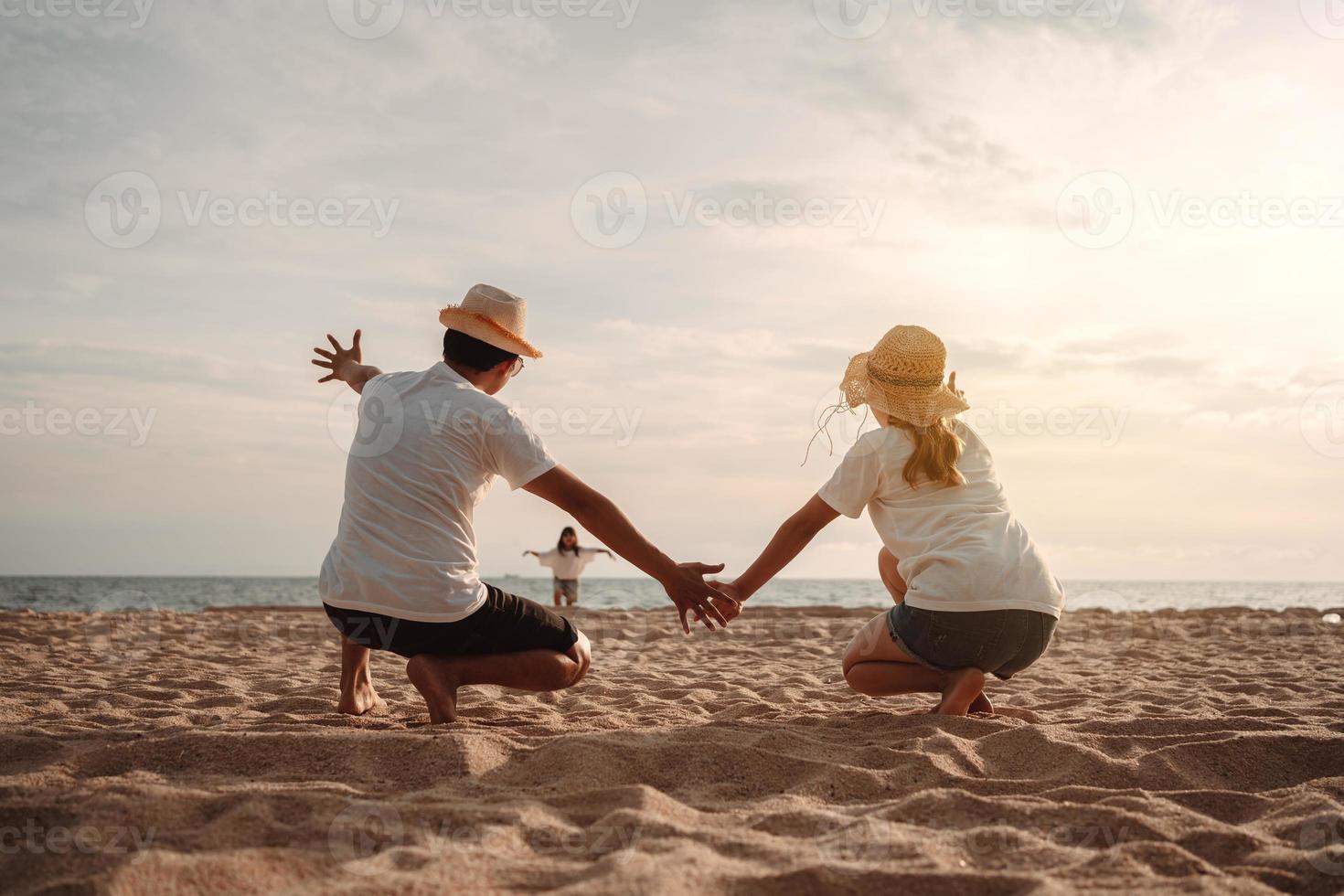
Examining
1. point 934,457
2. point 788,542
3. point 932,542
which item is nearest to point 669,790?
point 788,542

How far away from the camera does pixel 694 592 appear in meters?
3.66

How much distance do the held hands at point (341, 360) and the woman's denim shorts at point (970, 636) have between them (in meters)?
2.74

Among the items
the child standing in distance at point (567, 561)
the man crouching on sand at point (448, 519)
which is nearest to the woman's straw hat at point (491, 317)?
the man crouching on sand at point (448, 519)

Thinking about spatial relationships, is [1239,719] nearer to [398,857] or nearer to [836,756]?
[836,756]

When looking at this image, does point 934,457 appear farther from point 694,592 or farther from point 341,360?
point 341,360

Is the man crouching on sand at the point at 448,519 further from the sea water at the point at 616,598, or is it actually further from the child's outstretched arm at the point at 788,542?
the sea water at the point at 616,598

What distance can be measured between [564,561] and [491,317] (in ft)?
35.7

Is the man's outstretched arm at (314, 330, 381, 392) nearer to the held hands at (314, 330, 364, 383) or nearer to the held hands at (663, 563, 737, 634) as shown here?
the held hands at (314, 330, 364, 383)

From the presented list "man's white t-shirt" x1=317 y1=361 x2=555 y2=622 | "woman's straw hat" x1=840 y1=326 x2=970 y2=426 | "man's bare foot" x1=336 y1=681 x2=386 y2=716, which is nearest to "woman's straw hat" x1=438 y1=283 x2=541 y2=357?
"man's white t-shirt" x1=317 y1=361 x2=555 y2=622

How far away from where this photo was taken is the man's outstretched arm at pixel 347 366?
14.1 ft

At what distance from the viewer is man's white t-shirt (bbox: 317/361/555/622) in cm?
322

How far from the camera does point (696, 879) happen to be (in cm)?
177

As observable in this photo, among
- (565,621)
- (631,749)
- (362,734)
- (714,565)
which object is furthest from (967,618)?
(362,734)

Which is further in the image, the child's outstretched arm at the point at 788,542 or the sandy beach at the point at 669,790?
the child's outstretched arm at the point at 788,542
